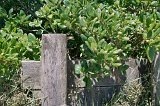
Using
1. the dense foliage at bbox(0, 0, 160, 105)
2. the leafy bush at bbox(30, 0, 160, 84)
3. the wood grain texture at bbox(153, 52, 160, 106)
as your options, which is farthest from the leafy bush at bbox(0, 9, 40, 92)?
the wood grain texture at bbox(153, 52, 160, 106)

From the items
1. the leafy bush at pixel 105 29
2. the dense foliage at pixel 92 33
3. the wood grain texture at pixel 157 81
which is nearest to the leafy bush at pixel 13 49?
the dense foliage at pixel 92 33

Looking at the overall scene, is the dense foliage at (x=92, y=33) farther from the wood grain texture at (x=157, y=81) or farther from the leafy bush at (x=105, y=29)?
the wood grain texture at (x=157, y=81)

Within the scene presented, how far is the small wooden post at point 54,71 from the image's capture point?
2578 mm

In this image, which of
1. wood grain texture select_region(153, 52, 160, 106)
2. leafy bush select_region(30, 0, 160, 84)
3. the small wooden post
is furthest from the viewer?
wood grain texture select_region(153, 52, 160, 106)

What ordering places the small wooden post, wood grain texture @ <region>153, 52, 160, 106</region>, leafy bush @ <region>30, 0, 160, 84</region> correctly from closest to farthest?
leafy bush @ <region>30, 0, 160, 84</region> → the small wooden post → wood grain texture @ <region>153, 52, 160, 106</region>

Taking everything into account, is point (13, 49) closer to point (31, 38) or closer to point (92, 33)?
point (31, 38)

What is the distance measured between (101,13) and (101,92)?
0.57 meters

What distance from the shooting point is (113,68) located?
2.58 m

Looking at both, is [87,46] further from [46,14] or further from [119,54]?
[46,14]

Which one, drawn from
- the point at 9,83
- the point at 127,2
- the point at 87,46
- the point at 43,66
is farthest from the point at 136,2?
the point at 9,83

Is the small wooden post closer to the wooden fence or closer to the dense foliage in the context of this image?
the wooden fence

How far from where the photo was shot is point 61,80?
260cm

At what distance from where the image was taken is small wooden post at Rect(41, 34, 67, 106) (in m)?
2.58

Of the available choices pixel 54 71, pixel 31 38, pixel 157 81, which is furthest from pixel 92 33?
pixel 157 81
